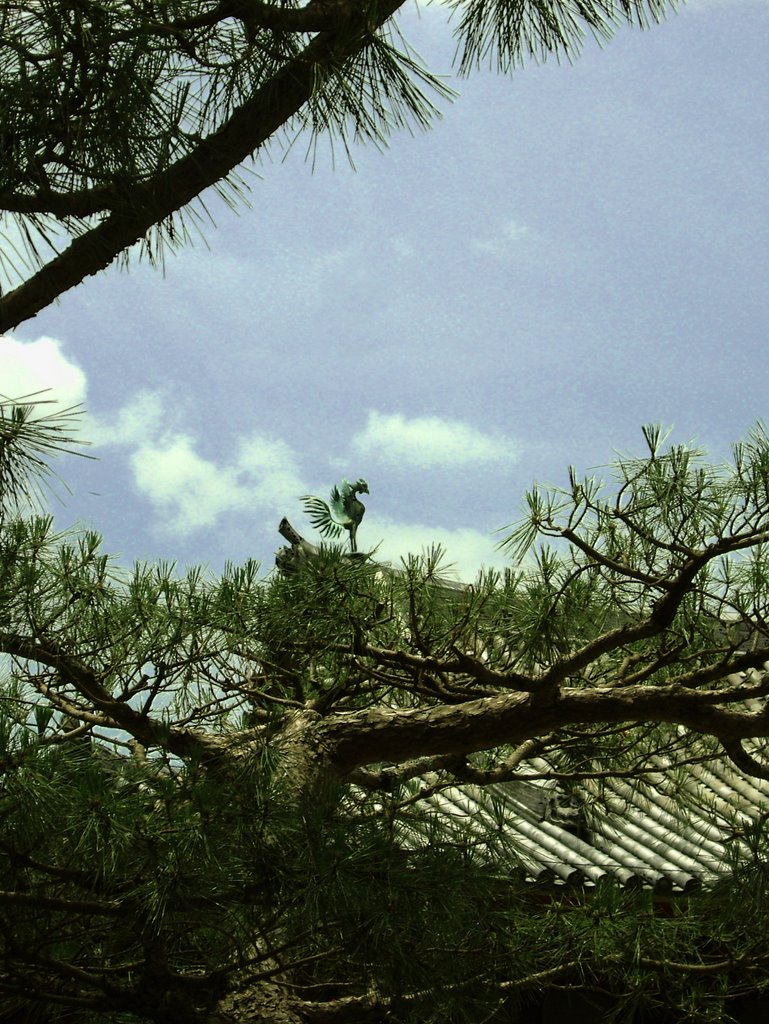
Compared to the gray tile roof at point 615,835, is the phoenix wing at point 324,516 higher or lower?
higher

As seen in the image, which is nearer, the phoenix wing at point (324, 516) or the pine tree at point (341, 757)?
the pine tree at point (341, 757)

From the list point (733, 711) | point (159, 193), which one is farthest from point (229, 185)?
point (733, 711)

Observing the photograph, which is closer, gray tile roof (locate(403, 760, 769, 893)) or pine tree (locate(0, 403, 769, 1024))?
pine tree (locate(0, 403, 769, 1024))

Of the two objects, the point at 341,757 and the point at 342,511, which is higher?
the point at 342,511

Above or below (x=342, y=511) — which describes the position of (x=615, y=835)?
below

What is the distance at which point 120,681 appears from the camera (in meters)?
2.42

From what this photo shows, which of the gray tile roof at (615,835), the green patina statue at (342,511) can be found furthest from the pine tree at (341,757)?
the green patina statue at (342,511)

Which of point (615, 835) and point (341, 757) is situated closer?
point (341, 757)

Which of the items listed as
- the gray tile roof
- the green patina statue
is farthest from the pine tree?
the green patina statue

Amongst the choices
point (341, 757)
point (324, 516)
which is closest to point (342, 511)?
point (324, 516)

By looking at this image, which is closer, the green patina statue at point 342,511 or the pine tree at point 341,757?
the pine tree at point 341,757

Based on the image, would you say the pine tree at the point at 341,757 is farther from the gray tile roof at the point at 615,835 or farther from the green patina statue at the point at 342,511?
the green patina statue at the point at 342,511

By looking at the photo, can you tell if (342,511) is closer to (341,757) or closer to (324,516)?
(324,516)

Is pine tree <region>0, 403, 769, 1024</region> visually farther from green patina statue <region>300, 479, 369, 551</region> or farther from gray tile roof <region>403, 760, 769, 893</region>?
green patina statue <region>300, 479, 369, 551</region>
